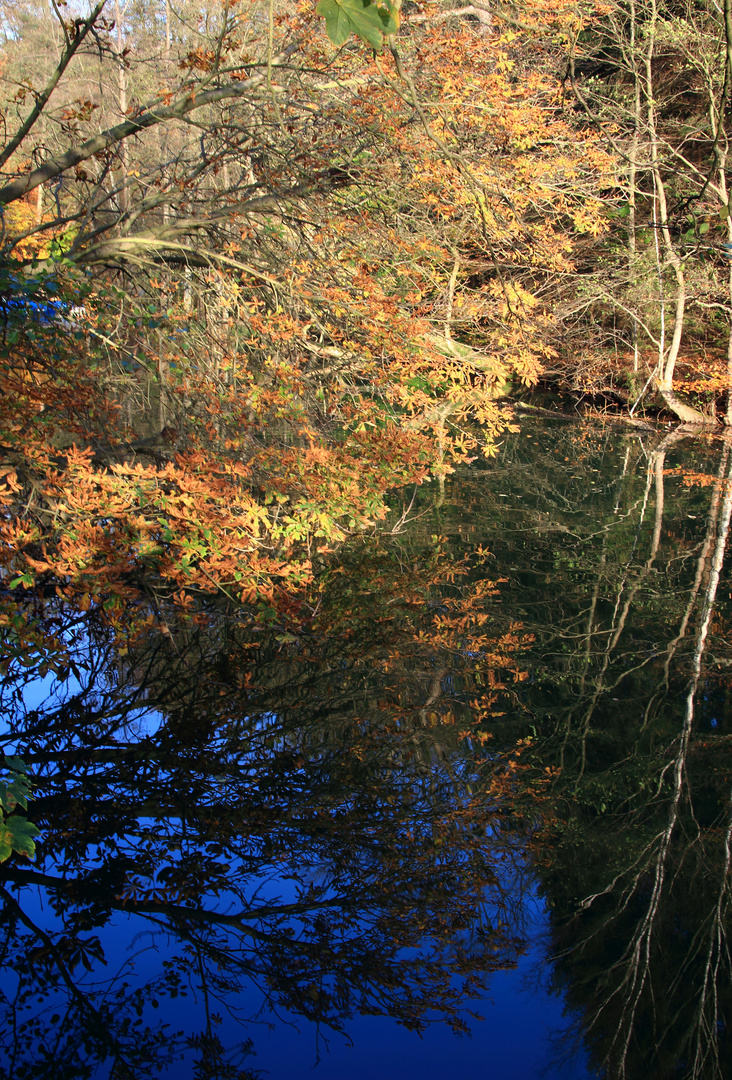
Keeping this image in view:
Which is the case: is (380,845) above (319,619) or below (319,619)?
below

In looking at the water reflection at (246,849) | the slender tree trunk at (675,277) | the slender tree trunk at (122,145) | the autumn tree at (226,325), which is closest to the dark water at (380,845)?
the water reflection at (246,849)

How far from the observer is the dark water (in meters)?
3.33

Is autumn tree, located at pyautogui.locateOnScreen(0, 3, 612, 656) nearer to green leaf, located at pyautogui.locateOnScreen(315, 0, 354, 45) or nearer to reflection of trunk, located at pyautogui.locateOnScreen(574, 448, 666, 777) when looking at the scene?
reflection of trunk, located at pyautogui.locateOnScreen(574, 448, 666, 777)

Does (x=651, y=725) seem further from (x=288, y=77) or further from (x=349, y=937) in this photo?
(x=288, y=77)

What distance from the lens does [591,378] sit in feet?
65.2

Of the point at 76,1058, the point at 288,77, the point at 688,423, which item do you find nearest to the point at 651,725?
the point at 76,1058

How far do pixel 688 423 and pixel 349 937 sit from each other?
16.7 meters

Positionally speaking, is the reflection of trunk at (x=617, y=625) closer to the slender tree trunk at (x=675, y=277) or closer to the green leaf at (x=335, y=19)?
the green leaf at (x=335, y=19)

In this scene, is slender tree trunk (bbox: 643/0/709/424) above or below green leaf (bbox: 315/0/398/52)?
above

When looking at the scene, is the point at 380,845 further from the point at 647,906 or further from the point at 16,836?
the point at 16,836

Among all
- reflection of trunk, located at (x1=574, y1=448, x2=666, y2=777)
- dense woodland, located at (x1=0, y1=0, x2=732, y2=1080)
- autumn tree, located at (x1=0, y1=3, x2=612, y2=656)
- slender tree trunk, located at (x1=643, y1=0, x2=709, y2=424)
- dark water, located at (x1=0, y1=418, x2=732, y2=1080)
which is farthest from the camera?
slender tree trunk, located at (x1=643, y1=0, x2=709, y2=424)

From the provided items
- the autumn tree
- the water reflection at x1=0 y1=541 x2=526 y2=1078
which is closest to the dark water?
the water reflection at x1=0 y1=541 x2=526 y2=1078

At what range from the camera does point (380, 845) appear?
446 centimetres

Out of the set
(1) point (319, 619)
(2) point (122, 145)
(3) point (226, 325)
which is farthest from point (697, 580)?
(2) point (122, 145)
